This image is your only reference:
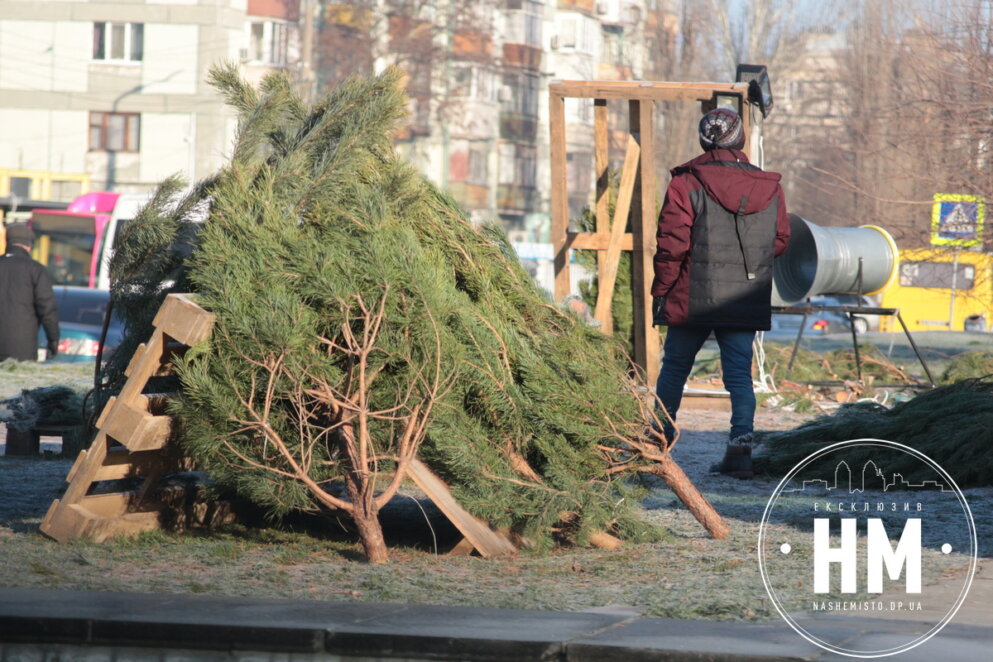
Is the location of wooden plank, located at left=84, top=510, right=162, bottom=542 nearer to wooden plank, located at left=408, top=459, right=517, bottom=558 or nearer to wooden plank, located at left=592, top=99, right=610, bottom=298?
wooden plank, located at left=408, top=459, right=517, bottom=558

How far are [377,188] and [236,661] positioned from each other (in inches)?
88.0

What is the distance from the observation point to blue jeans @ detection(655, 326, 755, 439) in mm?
7055

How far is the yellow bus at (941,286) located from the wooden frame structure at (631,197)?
449cm

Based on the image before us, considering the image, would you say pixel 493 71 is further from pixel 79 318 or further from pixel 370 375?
pixel 370 375

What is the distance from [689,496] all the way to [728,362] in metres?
1.72

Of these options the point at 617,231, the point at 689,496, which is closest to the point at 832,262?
the point at 617,231

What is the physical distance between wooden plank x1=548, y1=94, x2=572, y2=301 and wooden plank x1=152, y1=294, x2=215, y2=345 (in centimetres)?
512

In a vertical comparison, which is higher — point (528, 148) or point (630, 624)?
point (528, 148)

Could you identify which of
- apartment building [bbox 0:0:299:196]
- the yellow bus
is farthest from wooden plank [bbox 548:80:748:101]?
apartment building [bbox 0:0:299:196]

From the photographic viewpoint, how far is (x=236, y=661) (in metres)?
3.93

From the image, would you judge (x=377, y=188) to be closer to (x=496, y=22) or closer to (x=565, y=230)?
(x=565, y=230)

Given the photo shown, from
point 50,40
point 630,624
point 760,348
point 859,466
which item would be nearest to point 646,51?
point 50,40

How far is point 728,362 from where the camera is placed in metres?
7.09

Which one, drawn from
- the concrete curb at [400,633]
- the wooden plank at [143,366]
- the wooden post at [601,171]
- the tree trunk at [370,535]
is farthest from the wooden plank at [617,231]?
the concrete curb at [400,633]
